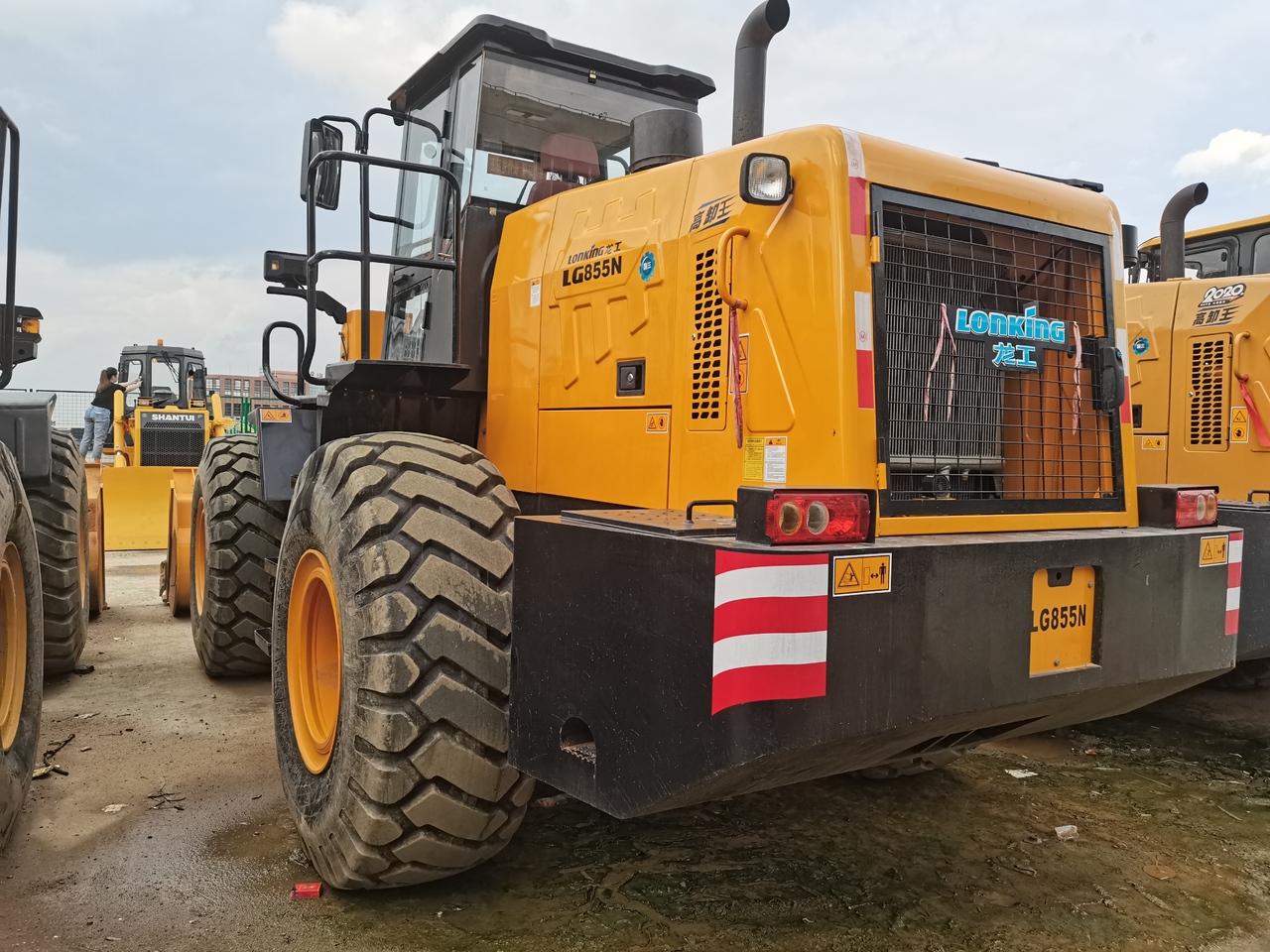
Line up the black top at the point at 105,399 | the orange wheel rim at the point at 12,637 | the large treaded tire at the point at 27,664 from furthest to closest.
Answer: the black top at the point at 105,399 → the orange wheel rim at the point at 12,637 → the large treaded tire at the point at 27,664

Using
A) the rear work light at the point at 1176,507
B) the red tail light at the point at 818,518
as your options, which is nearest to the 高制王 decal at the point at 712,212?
the red tail light at the point at 818,518

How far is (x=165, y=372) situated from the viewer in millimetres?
16453

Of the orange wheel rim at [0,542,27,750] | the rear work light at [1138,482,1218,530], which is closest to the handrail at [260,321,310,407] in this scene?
the orange wheel rim at [0,542,27,750]

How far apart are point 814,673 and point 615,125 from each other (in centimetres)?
298

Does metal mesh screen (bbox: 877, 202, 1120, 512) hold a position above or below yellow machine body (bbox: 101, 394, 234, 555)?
above

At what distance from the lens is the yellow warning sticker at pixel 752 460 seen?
282 cm

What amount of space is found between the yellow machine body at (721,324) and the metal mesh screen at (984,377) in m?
0.05

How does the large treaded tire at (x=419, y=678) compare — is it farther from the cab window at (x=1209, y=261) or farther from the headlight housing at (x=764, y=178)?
the cab window at (x=1209, y=261)

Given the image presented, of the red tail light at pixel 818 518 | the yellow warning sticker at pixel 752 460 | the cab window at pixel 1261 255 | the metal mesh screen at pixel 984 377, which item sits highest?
the cab window at pixel 1261 255

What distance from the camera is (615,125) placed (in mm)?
4430

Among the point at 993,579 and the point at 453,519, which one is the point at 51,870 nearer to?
the point at 453,519

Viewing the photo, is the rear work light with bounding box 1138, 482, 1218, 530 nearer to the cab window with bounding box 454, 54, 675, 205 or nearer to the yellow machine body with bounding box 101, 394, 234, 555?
the cab window with bounding box 454, 54, 675, 205

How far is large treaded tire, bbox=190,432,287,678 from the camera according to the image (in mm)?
5508

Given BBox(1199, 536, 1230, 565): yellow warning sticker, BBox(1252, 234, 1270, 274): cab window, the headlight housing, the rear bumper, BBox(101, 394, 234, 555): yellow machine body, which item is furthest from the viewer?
BBox(101, 394, 234, 555): yellow machine body
